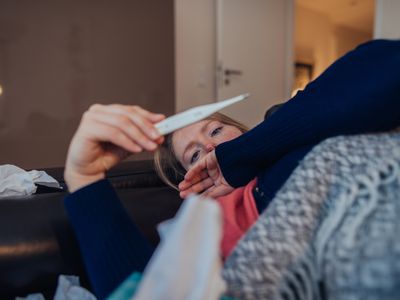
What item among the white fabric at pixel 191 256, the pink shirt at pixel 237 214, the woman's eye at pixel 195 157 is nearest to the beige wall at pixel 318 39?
the woman's eye at pixel 195 157

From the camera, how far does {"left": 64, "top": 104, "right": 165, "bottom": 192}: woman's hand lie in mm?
528

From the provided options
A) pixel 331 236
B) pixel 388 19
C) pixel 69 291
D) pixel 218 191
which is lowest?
pixel 69 291

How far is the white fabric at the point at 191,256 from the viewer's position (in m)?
0.33

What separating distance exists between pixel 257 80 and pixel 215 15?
0.58 meters

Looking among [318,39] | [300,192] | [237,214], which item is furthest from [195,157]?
[318,39]

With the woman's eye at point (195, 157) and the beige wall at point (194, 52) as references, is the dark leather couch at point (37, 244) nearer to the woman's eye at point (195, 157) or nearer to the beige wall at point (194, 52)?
the woman's eye at point (195, 157)

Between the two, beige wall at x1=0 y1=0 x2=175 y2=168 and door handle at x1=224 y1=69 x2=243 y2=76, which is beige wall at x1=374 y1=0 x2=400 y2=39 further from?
beige wall at x1=0 y1=0 x2=175 y2=168

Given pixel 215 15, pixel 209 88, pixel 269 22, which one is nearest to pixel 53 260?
pixel 209 88

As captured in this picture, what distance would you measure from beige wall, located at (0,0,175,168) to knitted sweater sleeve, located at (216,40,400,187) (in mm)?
1622

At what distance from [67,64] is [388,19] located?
2.00 metres

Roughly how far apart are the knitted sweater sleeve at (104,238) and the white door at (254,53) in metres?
2.09

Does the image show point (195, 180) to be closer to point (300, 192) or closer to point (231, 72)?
point (300, 192)

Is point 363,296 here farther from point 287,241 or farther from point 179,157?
point 179,157

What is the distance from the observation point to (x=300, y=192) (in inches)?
17.5
